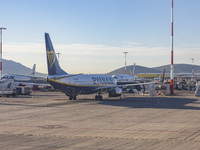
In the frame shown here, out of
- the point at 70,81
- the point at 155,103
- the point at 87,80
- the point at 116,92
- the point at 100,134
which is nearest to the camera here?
the point at 100,134

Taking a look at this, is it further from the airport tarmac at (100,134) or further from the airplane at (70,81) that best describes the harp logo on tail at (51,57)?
the airport tarmac at (100,134)

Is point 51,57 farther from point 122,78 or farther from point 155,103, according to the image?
point 122,78

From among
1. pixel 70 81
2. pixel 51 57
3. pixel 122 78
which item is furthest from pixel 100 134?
pixel 122 78

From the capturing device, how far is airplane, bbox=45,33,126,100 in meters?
45.2

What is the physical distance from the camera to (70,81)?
1836 inches

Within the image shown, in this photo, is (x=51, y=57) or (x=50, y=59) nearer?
(x=50, y=59)

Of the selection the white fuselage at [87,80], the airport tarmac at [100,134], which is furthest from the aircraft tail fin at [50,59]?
the airport tarmac at [100,134]

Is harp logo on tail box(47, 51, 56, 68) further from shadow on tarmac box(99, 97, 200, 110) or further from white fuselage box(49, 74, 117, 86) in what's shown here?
shadow on tarmac box(99, 97, 200, 110)

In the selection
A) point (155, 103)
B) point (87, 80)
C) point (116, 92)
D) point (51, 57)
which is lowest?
point (155, 103)

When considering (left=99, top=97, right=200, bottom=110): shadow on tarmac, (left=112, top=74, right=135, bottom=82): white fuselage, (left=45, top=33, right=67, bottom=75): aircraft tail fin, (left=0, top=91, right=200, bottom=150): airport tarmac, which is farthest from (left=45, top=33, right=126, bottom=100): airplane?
(left=112, top=74, right=135, bottom=82): white fuselage

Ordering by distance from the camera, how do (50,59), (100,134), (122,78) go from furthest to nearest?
(122,78) → (50,59) → (100,134)

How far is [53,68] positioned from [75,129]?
80.6 ft

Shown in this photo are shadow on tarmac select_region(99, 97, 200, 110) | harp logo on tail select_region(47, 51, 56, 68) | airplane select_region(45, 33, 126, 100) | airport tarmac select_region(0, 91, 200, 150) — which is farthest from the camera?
harp logo on tail select_region(47, 51, 56, 68)

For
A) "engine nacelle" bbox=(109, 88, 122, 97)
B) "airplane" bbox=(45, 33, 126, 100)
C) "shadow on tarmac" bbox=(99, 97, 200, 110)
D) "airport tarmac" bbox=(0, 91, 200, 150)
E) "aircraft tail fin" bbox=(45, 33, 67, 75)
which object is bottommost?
"airport tarmac" bbox=(0, 91, 200, 150)
